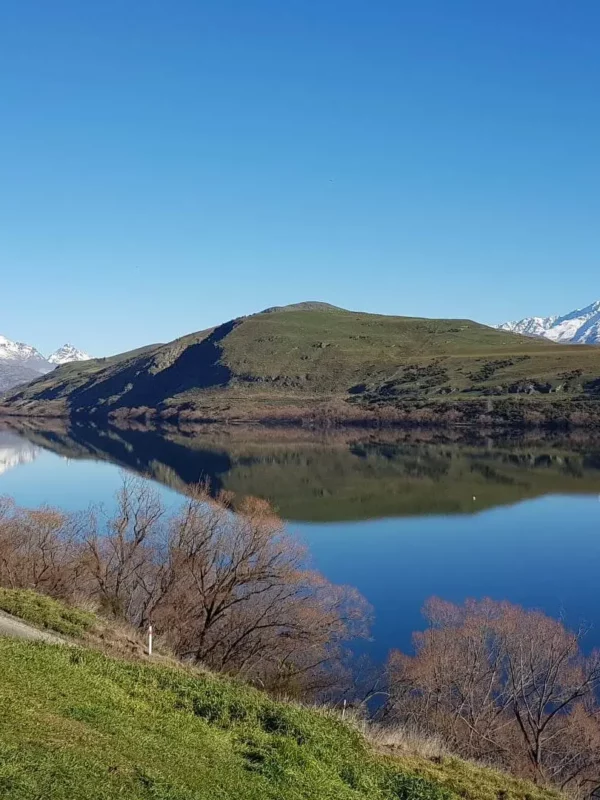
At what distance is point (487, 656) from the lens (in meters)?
30.4

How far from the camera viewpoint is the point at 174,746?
38.2 ft

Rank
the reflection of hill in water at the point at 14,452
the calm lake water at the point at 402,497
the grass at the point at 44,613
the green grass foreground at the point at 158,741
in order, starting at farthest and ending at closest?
the reflection of hill in water at the point at 14,452, the calm lake water at the point at 402,497, the grass at the point at 44,613, the green grass foreground at the point at 158,741

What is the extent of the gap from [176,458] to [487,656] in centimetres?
8556

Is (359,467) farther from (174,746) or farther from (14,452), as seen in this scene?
(174,746)

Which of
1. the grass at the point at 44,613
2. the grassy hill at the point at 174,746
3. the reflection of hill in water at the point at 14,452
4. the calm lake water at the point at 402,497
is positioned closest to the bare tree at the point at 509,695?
the calm lake water at the point at 402,497

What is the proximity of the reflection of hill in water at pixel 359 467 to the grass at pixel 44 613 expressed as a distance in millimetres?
47341

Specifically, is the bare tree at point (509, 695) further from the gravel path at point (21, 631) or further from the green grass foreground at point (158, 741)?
the gravel path at point (21, 631)

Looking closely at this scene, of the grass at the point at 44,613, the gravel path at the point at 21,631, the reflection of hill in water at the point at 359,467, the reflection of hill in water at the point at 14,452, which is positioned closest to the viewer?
the gravel path at the point at 21,631

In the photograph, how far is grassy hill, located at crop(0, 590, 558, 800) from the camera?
9.62m

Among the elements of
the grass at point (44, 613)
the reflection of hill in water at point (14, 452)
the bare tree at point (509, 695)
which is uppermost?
the grass at point (44, 613)

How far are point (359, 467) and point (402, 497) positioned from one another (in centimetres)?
2240

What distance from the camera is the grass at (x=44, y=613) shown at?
1866 centimetres

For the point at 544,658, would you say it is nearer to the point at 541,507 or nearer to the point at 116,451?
the point at 541,507

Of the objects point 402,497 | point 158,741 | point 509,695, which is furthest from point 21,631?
→ point 402,497
